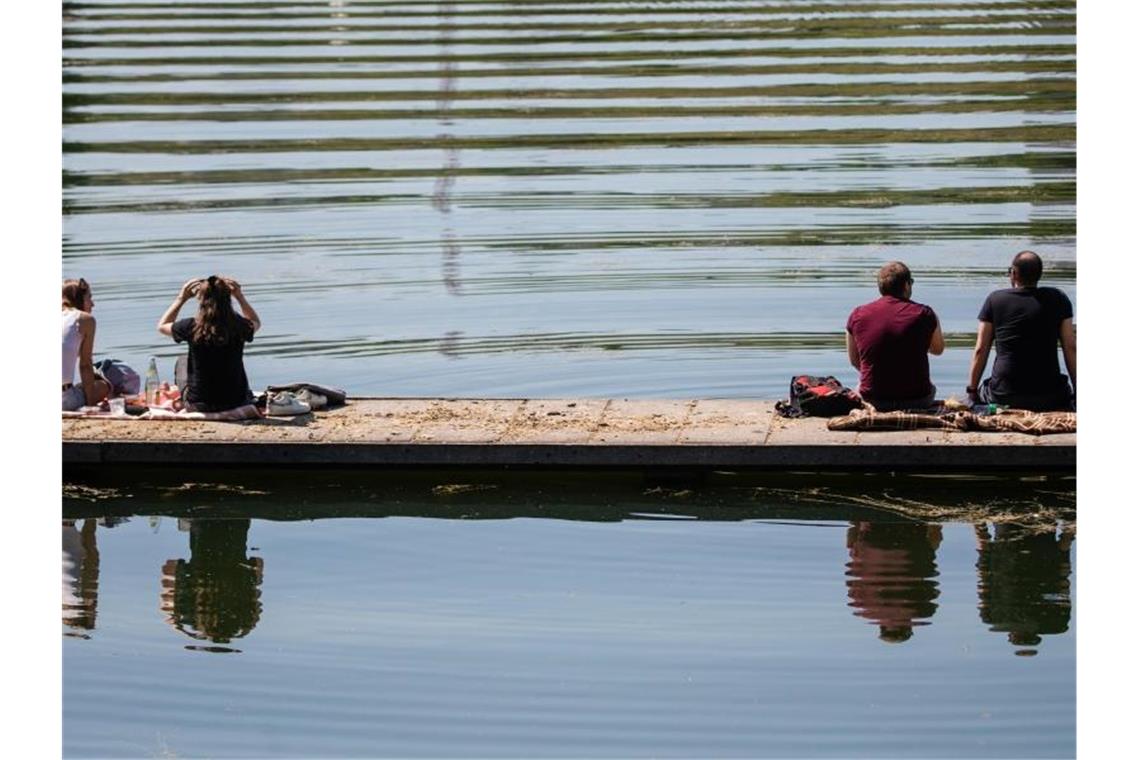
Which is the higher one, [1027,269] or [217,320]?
[1027,269]

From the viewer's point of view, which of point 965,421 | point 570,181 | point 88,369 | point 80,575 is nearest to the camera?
point 80,575

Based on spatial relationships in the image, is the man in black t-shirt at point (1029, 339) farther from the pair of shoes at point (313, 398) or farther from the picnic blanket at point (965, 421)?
the pair of shoes at point (313, 398)

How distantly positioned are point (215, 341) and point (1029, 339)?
459 centimetres

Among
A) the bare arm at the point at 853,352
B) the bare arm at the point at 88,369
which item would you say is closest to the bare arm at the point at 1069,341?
the bare arm at the point at 853,352

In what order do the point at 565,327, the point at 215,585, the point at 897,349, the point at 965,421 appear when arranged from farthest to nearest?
the point at 565,327
the point at 897,349
the point at 965,421
the point at 215,585

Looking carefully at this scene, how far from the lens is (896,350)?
41.1ft

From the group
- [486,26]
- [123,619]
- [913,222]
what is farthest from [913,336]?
[486,26]

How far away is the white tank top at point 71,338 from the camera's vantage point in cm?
1283

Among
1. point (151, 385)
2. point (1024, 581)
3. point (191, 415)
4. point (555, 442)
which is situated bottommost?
point (1024, 581)

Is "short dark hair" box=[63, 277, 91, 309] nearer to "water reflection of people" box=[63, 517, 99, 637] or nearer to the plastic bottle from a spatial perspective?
the plastic bottle

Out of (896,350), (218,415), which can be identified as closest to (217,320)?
(218,415)

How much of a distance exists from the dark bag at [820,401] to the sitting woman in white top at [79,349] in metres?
4.03

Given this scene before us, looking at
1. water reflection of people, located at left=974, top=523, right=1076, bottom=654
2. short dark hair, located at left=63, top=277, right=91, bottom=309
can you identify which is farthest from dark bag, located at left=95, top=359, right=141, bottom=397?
water reflection of people, located at left=974, top=523, right=1076, bottom=654

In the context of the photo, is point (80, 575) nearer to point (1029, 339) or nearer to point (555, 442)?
point (555, 442)
